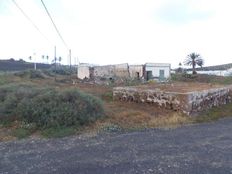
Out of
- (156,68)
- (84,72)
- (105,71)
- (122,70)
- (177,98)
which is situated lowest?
(177,98)

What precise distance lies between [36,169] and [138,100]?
10569 millimetres

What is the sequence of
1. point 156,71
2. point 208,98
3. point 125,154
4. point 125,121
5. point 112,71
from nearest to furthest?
point 125,154
point 125,121
point 208,98
point 112,71
point 156,71

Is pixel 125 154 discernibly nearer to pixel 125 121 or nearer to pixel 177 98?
pixel 125 121

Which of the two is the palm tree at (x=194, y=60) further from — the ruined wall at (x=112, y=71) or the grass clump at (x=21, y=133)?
the grass clump at (x=21, y=133)

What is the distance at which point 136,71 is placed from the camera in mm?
42594

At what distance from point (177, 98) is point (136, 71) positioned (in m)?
27.5

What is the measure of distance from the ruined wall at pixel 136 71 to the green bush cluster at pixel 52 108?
28911mm

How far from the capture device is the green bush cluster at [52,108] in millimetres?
11685

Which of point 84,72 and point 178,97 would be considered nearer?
point 178,97

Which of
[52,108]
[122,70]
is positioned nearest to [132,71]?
[122,70]

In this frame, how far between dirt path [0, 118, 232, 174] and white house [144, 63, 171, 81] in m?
31.5

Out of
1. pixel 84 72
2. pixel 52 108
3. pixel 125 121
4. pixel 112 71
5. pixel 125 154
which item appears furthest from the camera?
pixel 84 72

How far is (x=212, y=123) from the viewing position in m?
13.7

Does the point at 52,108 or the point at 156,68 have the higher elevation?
the point at 156,68
